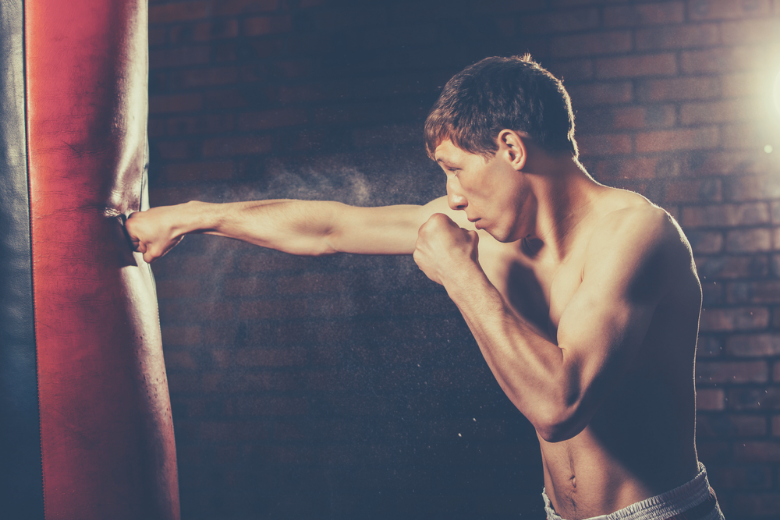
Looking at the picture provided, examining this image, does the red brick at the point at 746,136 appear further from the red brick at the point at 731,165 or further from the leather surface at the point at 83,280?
the leather surface at the point at 83,280

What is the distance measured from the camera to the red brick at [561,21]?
162 centimetres

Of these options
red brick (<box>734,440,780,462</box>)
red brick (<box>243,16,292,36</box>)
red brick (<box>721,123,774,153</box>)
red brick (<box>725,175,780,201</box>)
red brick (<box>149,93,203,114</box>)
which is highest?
red brick (<box>243,16,292,36</box>)

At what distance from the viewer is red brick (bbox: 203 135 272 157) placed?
5.78ft

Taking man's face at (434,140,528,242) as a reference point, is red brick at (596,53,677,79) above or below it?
above

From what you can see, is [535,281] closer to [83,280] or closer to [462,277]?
[462,277]

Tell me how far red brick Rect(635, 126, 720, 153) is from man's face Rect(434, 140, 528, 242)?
880mm

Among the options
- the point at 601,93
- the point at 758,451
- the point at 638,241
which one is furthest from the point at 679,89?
the point at 758,451

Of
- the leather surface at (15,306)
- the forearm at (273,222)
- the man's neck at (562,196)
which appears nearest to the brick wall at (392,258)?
the forearm at (273,222)

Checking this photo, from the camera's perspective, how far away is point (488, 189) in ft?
3.30

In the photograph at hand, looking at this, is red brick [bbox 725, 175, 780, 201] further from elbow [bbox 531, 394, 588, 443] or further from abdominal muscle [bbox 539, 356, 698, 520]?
elbow [bbox 531, 394, 588, 443]

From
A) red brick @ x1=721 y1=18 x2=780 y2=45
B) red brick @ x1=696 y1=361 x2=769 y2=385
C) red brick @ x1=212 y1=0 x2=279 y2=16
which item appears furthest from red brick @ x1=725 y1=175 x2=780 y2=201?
red brick @ x1=212 y1=0 x2=279 y2=16

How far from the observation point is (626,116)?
1.61 meters

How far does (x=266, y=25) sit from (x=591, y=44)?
1.23 metres

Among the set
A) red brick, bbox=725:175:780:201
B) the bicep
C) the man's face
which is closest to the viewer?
the man's face
